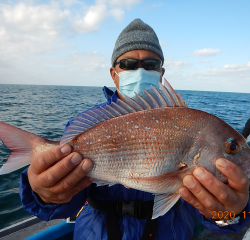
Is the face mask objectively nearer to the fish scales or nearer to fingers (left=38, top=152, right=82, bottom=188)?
the fish scales

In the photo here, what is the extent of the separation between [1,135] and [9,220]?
4058 mm

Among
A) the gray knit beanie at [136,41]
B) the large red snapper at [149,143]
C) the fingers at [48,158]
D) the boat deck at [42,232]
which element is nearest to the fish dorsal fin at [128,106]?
the large red snapper at [149,143]

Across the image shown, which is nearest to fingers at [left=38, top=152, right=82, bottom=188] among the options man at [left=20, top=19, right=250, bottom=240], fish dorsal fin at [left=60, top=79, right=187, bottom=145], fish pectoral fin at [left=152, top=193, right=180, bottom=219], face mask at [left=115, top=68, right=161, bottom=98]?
man at [left=20, top=19, right=250, bottom=240]

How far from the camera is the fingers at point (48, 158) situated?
162cm

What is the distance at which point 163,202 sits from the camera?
1.75m

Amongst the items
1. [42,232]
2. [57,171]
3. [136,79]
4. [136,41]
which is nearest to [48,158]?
[57,171]

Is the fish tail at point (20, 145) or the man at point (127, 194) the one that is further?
the fish tail at point (20, 145)

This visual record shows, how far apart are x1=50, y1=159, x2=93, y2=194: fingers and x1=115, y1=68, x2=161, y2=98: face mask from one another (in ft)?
5.61

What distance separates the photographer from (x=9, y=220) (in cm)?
448

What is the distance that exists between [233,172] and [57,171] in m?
1.54

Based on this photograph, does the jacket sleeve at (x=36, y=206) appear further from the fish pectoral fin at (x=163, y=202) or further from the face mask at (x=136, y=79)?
the face mask at (x=136, y=79)

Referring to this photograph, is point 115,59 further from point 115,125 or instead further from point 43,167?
point 43,167

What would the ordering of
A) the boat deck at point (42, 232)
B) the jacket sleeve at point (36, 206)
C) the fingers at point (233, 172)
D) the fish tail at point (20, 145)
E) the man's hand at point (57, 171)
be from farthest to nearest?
the boat deck at point (42, 232) → the jacket sleeve at point (36, 206) → the fish tail at point (20, 145) → the man's hand at point (57, 171) → the fingers at point (233, 172)

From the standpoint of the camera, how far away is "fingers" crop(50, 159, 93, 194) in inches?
65.6
